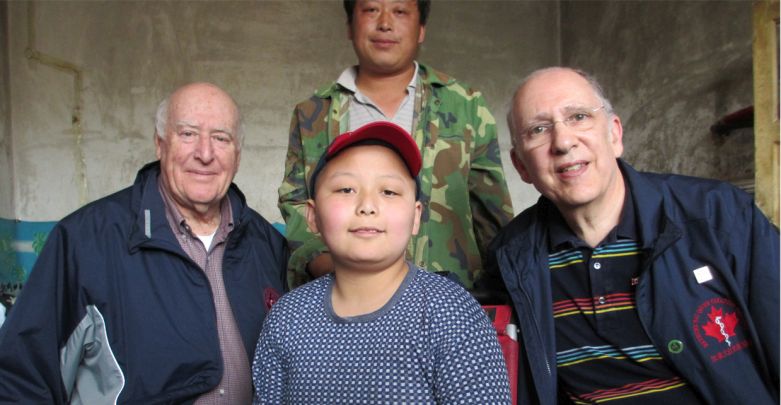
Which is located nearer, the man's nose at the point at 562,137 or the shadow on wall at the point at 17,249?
the man's nose at the point at 562,137

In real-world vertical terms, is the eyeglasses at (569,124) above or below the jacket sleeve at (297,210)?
above

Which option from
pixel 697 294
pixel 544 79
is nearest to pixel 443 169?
pixel 544 79

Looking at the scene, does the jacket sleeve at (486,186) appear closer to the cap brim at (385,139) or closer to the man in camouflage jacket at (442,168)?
the man in camouflage jacket at (442,168)

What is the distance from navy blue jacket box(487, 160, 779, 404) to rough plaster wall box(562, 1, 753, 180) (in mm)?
2858

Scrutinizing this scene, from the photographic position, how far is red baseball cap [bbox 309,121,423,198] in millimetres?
1622

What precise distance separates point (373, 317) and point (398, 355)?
12cm

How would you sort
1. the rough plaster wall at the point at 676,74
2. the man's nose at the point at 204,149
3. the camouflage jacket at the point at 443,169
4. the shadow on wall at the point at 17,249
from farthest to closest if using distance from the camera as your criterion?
the shadow on wall at the point at 17,249
the rough plaster wall at the point at 676,74
the camouflage jacket at the point at 443,169
the man's nose at the point at 204,149

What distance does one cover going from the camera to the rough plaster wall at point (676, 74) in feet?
14.4

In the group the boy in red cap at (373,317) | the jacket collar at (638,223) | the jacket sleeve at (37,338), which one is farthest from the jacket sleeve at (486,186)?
the jacket sleeve at (37,338)

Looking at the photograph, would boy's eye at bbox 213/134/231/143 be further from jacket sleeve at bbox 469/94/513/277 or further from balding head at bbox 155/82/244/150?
jacket sleeve at bbox 469/94/513/277

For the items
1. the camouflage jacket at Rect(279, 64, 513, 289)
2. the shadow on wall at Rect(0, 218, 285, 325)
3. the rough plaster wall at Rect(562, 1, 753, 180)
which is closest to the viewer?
the camouflage jacket at Rect(279, 64, 513, 289)

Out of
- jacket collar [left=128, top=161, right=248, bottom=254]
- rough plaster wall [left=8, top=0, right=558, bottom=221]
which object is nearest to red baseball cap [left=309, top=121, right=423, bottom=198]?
jacket collar [left=128, top=161, right=248, bottom=254]

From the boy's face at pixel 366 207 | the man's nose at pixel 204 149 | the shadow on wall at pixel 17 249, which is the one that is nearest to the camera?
the boy's face at pixel 366 207

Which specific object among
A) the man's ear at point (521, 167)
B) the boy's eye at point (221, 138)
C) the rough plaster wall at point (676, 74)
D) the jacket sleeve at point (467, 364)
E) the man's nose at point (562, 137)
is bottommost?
the jacket sleeve at point (467, 364)
